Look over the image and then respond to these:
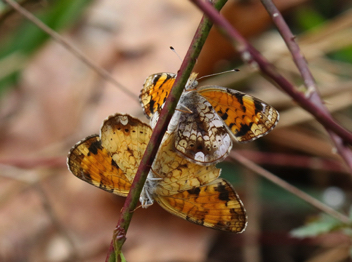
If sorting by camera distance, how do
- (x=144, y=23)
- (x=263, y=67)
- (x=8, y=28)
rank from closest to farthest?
(x=263, y=67) → (x=144, y=23) → (x=8, y=28)

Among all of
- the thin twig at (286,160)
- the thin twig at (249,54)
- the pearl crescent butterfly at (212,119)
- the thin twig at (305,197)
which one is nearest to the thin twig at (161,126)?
the thin twig at (249,54)

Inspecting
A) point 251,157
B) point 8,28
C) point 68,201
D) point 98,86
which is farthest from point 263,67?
point 8,28

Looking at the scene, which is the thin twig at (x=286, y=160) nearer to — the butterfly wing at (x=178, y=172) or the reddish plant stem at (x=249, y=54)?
the butterfly wing at (x=178, y=172)

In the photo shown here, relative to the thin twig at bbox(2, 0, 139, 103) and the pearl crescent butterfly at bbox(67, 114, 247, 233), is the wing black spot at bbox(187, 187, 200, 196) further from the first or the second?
the thin twig at bbox(2, 0, 139, 103)

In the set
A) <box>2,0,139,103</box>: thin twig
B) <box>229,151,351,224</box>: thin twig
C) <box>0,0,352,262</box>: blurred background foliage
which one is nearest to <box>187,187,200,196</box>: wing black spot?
<box>229,151,351,224</box>: thin twig

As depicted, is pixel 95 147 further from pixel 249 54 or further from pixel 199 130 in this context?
pixel 249 54

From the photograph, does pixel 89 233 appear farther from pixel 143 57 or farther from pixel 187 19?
pixel 187 19

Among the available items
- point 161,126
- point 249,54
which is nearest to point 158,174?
point 161,126
